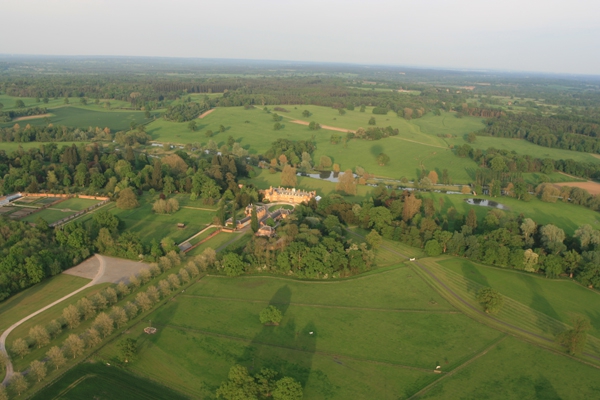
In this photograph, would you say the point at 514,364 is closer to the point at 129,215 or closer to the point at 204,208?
the point at 204,208

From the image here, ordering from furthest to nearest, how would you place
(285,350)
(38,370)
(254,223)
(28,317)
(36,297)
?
(254,223) < (36,297) < (28,317) < (285,350) < (38,370)

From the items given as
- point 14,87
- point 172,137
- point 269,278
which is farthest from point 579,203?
point 14,87

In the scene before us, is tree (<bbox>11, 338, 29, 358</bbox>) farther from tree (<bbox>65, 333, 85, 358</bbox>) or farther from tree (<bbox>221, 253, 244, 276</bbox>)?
tree (<bbox>221, 253, 244, 276</bbox>)

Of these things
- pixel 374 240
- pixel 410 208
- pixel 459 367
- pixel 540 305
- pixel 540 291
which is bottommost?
pixel 459 367

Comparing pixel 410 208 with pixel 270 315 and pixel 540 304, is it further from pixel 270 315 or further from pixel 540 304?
pixel 270 315

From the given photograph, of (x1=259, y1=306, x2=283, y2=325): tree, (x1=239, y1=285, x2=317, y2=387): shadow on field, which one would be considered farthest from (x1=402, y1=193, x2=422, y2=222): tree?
→ (x1=259, y1=306, x2=283, y2=325): tree

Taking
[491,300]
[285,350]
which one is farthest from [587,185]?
[285,350]
